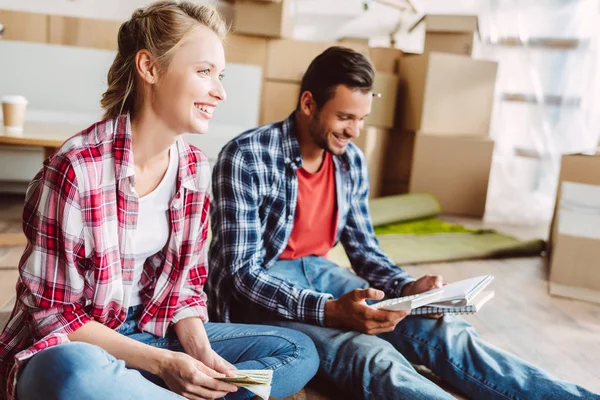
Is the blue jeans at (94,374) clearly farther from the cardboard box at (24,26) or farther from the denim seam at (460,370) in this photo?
the cardboard box at (24,26)

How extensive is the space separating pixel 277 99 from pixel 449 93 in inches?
43.4

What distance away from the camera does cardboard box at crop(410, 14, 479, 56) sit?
3650 millimetres

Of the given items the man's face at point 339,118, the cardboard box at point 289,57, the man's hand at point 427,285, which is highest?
the cardboard box at point 289,57

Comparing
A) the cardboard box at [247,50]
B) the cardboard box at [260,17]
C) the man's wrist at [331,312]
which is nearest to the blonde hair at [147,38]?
the man's wrist at [331,312]

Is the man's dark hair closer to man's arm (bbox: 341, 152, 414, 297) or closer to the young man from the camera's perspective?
the young man

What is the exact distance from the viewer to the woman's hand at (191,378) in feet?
3.03

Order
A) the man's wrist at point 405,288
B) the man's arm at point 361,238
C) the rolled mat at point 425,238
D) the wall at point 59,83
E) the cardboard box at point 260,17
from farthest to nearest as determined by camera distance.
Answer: the cardboard box at point 260,17 → the wall at point 59,83 → the rolled mat at point 425,238 → the man's arm at point 361,238 → the man's wrist at point 405,288

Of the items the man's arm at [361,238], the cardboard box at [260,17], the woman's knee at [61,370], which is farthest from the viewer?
the cardboard box at [260,17]

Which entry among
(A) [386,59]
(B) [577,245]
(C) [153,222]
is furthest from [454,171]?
(C) [153,222]

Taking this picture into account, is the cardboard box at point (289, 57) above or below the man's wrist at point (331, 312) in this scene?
above

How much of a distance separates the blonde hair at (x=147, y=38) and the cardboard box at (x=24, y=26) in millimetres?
2631

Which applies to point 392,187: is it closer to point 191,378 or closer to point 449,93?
point 449,93

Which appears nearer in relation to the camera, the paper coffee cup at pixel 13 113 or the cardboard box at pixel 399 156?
the paper coffee cup at pixel 13 113

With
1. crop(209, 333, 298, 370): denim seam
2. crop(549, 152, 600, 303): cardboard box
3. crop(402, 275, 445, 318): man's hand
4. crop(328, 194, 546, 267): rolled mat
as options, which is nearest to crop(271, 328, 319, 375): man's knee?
crop(209, 333, 298, 370): denim seam
